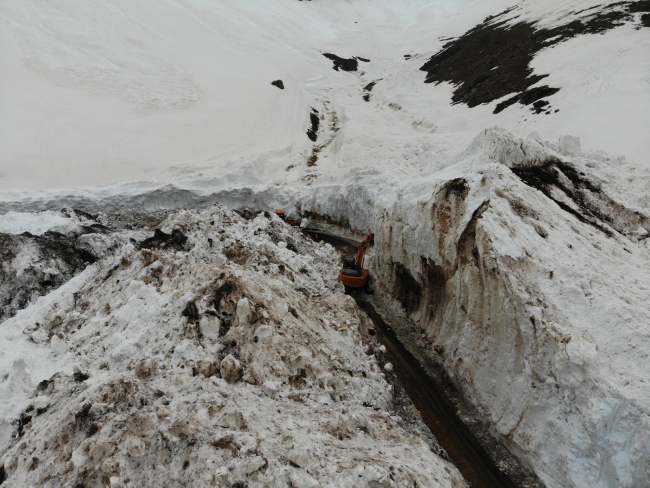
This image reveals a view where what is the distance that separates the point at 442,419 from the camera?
1048 centimetres

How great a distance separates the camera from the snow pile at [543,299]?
786cm

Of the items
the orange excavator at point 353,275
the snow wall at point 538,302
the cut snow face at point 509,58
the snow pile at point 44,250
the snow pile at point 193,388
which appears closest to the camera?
the snow pile at point 193,388

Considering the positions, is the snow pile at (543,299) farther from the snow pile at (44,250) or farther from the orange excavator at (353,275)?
the snow pile at (44,250)

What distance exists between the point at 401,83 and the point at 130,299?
44.6m

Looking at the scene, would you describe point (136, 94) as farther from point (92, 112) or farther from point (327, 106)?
point (327, 106)

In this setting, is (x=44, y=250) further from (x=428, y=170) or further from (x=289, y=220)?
(x=428, y=170)

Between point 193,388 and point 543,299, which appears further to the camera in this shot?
point 543,299

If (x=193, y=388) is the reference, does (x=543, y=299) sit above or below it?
above

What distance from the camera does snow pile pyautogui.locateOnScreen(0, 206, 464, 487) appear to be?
6426mm

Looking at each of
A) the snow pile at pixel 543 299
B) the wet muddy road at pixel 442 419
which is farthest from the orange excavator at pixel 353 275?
the wet muddy road at pixel 442 419

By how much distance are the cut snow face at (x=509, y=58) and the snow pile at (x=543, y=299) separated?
15.0 m

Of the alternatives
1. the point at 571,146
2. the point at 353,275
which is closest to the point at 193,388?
the point at 353,275

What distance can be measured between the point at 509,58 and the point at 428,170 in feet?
82.1

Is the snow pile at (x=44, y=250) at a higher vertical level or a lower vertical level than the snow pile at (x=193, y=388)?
lower
